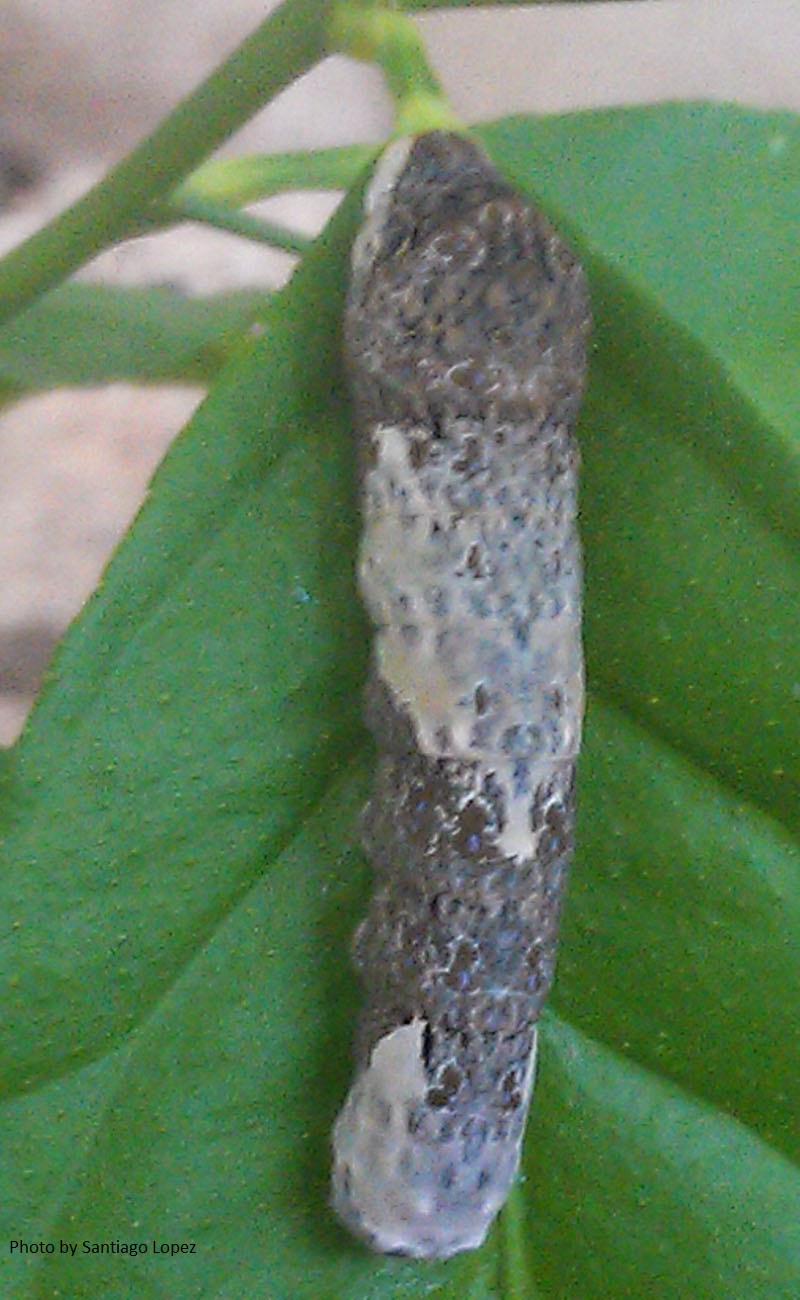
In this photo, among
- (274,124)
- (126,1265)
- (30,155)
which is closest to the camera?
(126,1265)

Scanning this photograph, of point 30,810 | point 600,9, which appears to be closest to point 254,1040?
point 30,810

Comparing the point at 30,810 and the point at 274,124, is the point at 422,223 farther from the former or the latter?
the point at 274,124

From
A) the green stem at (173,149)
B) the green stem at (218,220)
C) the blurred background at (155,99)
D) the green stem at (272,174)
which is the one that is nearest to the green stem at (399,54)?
the green stem at (173,149)

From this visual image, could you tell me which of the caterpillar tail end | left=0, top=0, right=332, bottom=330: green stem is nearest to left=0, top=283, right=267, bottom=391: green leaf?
left=0, top=0, right=332, bottom=330: green stem

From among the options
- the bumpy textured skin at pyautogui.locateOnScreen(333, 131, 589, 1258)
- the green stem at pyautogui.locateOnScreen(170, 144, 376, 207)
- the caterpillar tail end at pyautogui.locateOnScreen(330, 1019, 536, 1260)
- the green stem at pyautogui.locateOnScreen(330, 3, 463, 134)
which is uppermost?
the green stem at pyautogui.locateOnScreen(330, 3, 463, 134)

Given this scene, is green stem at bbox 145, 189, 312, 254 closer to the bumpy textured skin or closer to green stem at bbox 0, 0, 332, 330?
green stem at bbox 0, 0, 332, 330

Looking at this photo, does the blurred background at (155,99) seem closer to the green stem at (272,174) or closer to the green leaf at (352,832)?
the green stem at (272,174)

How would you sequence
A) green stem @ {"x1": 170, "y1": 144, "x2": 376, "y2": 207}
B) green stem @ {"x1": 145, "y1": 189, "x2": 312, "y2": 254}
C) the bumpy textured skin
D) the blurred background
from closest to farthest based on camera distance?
the bumpy textured skin → green stem @ {"x1": 145, "y1": 189, "x2": 312, "y2": 254} → green stem @ {"x1": 170, "y1": 144, "x2": 376, "y2": 207} → the blurred background

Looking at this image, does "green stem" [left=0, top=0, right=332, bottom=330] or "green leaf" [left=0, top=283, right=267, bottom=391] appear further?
"green leaf" [left=0, top=283, right=267, bottom=391]
